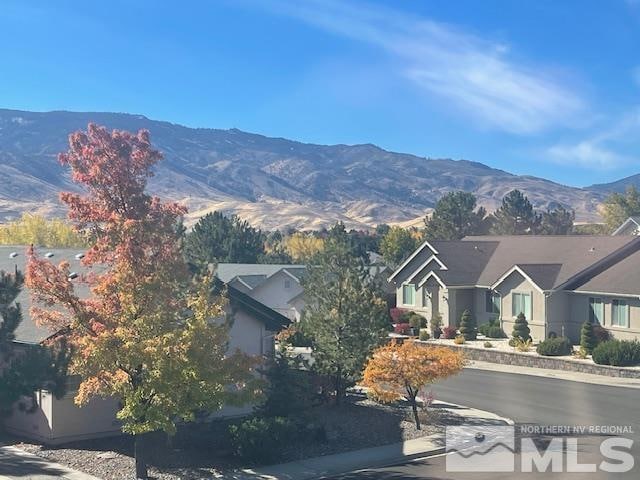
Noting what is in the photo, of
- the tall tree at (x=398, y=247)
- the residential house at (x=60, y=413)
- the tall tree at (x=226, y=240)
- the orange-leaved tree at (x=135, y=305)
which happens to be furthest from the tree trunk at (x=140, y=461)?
the tall tree at (x=398, y=247)

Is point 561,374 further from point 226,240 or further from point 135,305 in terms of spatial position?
point 226,240

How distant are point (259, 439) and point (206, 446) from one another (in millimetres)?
2107

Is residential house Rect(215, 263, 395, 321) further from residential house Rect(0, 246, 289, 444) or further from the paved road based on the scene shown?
residential house Rect(0, 246, 289, 444)

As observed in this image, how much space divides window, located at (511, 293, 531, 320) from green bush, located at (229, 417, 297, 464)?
27.9m

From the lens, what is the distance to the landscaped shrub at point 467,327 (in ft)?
153

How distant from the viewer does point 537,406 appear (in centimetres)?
2861

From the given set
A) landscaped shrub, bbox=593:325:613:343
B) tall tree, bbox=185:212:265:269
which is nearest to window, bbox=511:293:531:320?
landscaped shrub, bbox=593:325:613:343

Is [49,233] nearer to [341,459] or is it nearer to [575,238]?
[575,238]

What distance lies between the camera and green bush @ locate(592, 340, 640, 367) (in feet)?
119

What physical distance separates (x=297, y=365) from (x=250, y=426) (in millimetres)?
4952

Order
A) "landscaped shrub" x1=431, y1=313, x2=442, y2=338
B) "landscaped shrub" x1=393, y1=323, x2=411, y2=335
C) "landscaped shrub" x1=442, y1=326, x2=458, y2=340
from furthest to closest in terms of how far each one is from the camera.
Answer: "landscaped shrub" x1=393, y1=323, x2=411, y2=335 → "landscaped shrub" x1=431, y1=313, x2=442, y2=338 → "landscaped shrub" x1=442, y1=326, x2=458, y2=340

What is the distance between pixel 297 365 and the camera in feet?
82.9

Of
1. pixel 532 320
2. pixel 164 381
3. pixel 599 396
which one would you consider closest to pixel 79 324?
pixel 164 381

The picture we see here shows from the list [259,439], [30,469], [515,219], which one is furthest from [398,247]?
[30,469]
